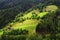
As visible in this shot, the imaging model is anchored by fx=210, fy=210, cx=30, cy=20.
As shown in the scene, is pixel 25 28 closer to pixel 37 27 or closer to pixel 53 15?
pixel 37 27

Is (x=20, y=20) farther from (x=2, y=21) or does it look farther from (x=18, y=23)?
(x=2, y=21)

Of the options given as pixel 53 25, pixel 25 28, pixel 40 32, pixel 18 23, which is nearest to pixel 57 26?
pixel 53 25

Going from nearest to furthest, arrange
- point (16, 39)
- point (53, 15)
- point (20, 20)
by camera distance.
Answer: point (16, 39) < point (53, 15) < point (20, 20)

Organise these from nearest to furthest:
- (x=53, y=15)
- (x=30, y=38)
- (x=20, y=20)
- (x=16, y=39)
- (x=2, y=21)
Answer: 1. (x=30, y=38)
2. (x=16, y=39)
3. (x=53, y=15)
4. (x=20, y=20)
5. (x=2, y=21)

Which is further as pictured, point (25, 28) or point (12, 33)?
point (25, 28)

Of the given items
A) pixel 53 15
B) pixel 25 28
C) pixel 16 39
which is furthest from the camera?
pixel 53 15

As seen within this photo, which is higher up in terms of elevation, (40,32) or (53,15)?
(53,15)

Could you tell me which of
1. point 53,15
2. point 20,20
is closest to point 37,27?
point 53,15

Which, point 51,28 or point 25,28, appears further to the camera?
point 25,28

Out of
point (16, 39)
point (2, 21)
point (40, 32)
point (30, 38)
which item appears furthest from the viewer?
point (2, 21)
